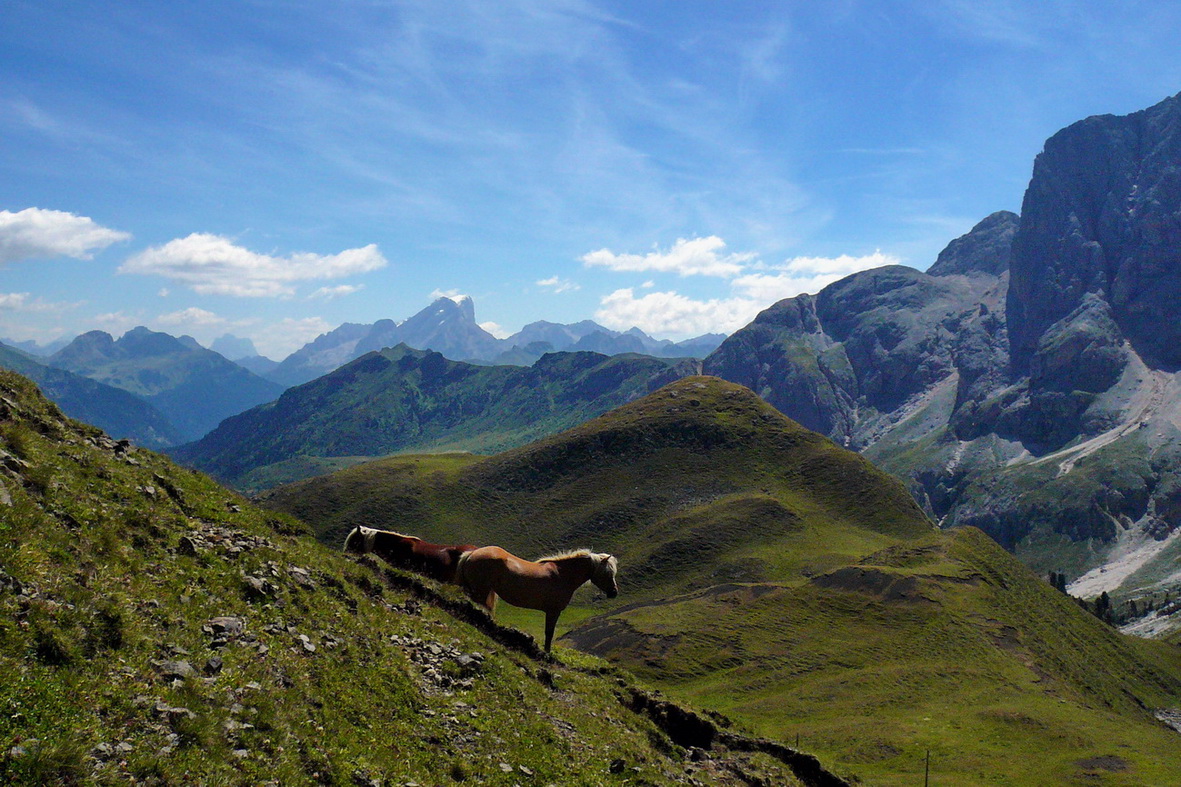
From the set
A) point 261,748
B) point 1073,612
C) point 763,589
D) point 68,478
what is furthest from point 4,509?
point 1073,612

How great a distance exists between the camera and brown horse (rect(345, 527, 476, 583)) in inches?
1054

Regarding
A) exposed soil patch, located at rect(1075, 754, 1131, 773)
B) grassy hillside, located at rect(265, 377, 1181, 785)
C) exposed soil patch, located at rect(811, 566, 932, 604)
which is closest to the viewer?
exposed soil patch, located at rect(1075, 754, 1131, 773)

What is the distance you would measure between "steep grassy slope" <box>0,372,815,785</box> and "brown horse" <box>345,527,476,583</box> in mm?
2157

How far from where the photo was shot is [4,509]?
13.1 meters

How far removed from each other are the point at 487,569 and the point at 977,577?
14884cm

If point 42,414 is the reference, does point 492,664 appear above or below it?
below

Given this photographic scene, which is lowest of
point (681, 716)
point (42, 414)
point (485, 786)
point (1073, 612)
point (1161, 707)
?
point (1161, 707)

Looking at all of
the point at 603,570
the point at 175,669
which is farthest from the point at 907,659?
the point at 175,669

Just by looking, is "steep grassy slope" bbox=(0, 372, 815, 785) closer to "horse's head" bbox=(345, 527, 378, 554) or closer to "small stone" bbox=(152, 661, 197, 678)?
"small stone" bbox=(152, 661, 197, 678)

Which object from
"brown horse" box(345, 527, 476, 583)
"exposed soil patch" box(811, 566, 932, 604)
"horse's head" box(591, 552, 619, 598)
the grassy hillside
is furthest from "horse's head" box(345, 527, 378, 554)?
"exposed soil patch" box(811, 566, 932, 604)

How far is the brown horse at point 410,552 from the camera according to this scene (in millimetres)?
26781

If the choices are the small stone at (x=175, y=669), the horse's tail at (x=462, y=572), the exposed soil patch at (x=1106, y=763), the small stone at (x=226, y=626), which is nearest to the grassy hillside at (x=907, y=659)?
the exposed soil patch at (x=1106, y=763)

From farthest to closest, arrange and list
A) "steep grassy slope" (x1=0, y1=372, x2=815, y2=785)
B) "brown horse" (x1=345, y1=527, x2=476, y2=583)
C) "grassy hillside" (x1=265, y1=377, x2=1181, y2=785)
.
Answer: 1. "grassy hillside" (x1=265, y1=377, x2=1181, y2=785)
2. "brown horse" (x1=345, y1=527, x2=476, y2=583)
3. "steep grassy slope" (x1=0, y1=372, x2=815, y2=785)

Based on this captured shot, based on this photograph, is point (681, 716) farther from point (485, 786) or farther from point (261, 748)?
point (261, 748)
